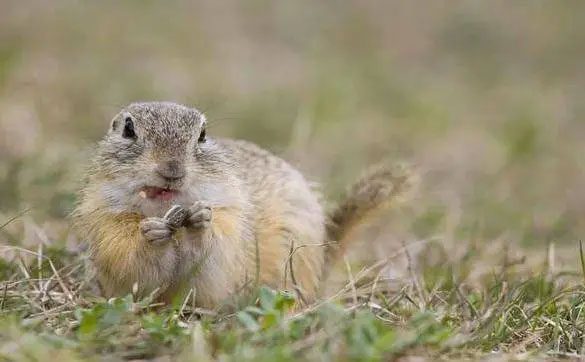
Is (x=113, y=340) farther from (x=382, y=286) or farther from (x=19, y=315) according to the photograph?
(x=382, y=286)

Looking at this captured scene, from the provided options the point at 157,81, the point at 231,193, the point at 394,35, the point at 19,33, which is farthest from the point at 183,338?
the point at 394,35

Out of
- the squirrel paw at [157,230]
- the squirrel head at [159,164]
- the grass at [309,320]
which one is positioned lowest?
the grass at [309,320]

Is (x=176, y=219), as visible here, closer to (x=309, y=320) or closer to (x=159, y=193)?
(x=159, y=193)

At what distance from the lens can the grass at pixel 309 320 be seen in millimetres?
3854

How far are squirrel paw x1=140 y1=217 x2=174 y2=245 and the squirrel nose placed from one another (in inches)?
7.9

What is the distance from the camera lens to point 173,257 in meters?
4.93

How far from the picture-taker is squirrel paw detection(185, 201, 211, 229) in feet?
15.7

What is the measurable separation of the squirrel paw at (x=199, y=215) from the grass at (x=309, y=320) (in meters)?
0.38

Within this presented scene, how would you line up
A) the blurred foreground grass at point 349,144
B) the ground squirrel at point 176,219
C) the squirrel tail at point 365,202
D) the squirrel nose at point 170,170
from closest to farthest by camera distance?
the blurred foreground grass at point 349,144, the squirrel nose at point 170,170, the ground squirrel at point 176,219, the squirrel tail at point 365,202

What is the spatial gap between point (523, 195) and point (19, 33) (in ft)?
20.3

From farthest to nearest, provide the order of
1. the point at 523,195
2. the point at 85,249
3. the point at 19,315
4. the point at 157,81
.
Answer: the point at 157,81 → the point at 523,195 → the point at 85,249 → the point at 19,315

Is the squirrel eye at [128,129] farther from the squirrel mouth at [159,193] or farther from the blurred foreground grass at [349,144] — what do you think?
the blurred foreground grass at [349,144]

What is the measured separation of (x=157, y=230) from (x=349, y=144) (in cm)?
568

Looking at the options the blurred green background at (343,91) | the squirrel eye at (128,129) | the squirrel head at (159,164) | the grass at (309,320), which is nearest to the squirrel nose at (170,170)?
the squirrel head at (159,164)
